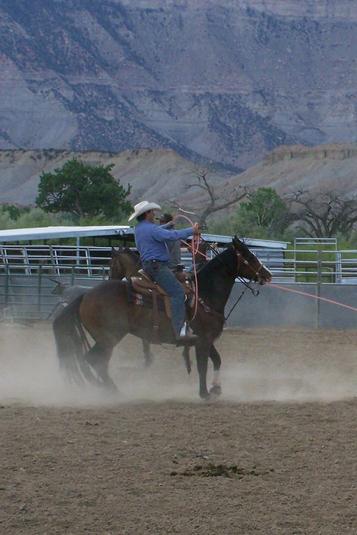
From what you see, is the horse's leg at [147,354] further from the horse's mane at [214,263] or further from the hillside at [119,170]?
the hillside at [119,170]

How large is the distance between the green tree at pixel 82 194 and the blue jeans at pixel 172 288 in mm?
50824

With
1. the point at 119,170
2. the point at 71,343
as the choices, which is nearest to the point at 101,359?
the point at 71,343

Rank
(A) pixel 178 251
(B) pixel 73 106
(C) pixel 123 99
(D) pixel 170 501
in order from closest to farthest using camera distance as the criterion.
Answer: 1. (D) pixel 170 501
2. (A) pixel 178 251
3. (B) pixel 73 106
4. (C) pixel 123 99

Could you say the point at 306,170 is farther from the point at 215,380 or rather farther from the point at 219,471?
the point at 219,471

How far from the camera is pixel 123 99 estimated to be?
171500 millimetres

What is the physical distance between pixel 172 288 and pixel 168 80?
17575cm

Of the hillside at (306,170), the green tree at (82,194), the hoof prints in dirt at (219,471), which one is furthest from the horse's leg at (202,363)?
the hillside at (306,170)

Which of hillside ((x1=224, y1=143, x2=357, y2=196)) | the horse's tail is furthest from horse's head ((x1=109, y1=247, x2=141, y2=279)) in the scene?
hillside ((x1=224, y1=143, x2=357, y2=196))

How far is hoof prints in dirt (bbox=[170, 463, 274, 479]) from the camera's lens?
25.3 feet

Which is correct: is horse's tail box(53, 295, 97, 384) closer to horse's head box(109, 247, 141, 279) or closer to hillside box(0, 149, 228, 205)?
horse's head box(109, 247, 141, 279)

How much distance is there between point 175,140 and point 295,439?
150 metres

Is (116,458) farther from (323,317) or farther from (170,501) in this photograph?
(323,317)

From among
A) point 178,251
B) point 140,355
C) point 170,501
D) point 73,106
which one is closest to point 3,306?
point 140,355

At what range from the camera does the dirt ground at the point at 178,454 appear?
6.67 meters
